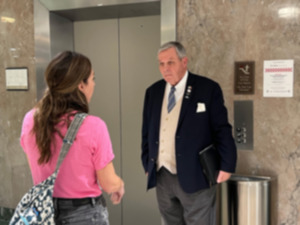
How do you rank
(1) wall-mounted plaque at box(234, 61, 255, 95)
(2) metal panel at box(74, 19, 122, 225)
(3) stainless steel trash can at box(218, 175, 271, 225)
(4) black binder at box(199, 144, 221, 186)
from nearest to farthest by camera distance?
(4) black binder at box(199, 144, 221, 186), (3) stainless steel trash can at box(218, 175, 271, 225), (1) wall-mounted plaque at box(234, 61, 255, 95), (2) metal panel at box(74, 19, 122, 225)

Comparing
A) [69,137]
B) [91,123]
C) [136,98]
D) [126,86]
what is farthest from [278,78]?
[69,137]

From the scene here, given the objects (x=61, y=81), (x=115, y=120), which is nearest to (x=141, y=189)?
(x=115, y=120)

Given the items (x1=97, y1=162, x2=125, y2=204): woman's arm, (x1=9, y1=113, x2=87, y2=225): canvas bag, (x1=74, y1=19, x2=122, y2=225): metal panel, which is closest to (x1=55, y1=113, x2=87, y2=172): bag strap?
(x1=9, y1=113, x2=87, y2=225): canvas bag

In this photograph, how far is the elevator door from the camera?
143 inches

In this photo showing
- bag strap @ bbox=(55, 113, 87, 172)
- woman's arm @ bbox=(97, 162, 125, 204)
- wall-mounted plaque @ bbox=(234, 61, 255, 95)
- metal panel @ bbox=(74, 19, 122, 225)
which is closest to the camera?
bag strap @ bbox=(55, 113, 87, 172)

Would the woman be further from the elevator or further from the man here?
the elevator

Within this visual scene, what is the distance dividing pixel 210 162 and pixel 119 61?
5.60 feet

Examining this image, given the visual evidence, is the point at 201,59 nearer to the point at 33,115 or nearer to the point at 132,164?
the point at 132,164

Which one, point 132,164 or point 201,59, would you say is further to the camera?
point 132,164

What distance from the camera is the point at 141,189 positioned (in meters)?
3.76

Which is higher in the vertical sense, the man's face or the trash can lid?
the man's face

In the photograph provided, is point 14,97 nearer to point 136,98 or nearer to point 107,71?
point 107,71

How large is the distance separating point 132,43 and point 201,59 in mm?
846

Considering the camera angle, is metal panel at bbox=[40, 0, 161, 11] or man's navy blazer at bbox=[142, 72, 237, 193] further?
metal panel at bbox=[40, 0, 161, 11]
